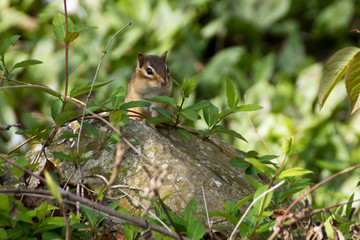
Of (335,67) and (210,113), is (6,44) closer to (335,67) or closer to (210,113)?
(210,113)

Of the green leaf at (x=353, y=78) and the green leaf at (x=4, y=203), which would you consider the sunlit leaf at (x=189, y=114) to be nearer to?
the green leaf at (x=353, y=78)

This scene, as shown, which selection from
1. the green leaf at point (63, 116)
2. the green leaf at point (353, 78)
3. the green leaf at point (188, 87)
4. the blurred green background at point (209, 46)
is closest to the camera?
the green leaf at point (353, 78)

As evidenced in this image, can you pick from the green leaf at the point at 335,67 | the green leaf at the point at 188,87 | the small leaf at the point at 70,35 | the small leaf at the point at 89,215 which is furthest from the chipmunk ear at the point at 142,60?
the small leaf at the point at 89,215

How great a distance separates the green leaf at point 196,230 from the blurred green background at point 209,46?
356 centimetres

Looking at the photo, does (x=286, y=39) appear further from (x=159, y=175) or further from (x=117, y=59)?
(x=159, y=175)

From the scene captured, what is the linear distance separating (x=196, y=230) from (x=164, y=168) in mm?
474

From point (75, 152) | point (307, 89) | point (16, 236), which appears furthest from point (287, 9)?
point (16, 236)

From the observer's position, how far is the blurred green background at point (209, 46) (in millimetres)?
5301

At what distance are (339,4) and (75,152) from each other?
183 inches

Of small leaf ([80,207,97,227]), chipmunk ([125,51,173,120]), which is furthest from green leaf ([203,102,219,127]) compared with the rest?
chipmunk ([125,51,173,120])

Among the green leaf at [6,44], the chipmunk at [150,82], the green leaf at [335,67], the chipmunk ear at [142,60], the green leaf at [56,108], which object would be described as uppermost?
the green leaf at [335,67]

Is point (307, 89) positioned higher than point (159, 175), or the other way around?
point (159, 175)

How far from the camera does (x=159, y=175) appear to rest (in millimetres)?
1171

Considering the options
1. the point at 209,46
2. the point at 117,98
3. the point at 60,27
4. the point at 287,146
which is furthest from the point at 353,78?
the point at 209,46
